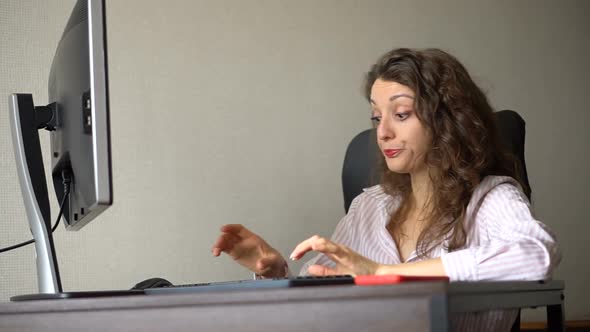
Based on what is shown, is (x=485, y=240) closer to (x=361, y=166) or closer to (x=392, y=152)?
(x=392, y=152)

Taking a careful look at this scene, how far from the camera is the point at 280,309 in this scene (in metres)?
0.84

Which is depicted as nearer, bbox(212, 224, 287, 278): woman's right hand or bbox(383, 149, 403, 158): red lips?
bbox(212, 224, 287, 278): woman's right hand

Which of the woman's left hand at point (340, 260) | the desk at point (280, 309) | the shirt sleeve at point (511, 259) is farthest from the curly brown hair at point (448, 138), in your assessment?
the desk at point (280, 309)

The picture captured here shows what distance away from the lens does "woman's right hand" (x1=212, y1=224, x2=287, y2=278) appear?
1.63 metres

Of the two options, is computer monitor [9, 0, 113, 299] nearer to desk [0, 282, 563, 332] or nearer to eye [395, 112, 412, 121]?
desk [0, 282, 563, 332]

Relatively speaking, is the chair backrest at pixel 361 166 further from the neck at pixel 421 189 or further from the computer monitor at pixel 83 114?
the computer monitor at pixel 83 114

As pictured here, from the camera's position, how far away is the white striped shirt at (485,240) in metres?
1.28

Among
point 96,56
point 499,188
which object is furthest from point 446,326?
point 499,188

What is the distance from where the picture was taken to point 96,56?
3.77ft

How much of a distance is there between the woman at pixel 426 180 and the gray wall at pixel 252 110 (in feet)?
2.28

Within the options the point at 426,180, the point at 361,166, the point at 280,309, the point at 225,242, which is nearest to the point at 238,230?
the point at 225,242

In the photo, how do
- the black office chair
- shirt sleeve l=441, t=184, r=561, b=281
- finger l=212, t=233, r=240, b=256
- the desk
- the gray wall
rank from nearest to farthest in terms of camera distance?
the desk < shirt sleeve l=441, t=184, r=561, b=281 < finger l=212, t=233, r=240, b=256 < the black office chair < the gray wall

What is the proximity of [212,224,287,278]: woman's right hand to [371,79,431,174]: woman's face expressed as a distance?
1.15 feet

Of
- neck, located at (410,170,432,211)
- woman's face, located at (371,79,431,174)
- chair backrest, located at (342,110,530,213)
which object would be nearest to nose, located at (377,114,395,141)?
woman's face, located at (371,79,431,174)
